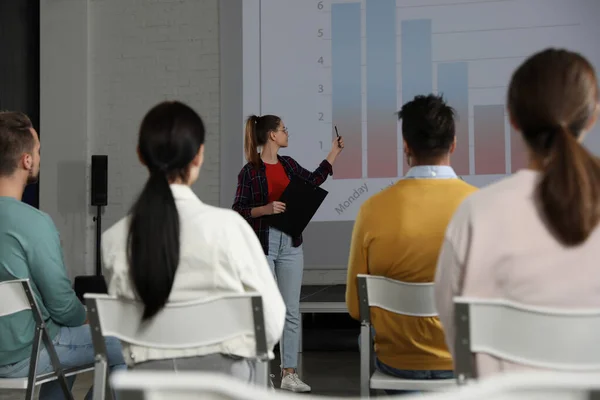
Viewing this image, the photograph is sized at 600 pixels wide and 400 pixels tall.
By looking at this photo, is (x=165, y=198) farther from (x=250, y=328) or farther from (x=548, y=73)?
(x=548, y=73)

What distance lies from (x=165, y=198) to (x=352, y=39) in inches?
163

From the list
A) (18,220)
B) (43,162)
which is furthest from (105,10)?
(18,220)

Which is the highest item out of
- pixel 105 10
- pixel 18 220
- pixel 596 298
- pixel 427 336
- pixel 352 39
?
pixel 105 10

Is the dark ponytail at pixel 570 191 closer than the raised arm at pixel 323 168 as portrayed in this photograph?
Yes

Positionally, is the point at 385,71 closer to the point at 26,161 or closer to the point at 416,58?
the point at 416,58

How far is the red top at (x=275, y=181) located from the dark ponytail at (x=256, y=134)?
9 centimetres

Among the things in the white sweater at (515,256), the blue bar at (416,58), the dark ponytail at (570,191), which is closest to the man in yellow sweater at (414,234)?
the white sweater at (515,256)

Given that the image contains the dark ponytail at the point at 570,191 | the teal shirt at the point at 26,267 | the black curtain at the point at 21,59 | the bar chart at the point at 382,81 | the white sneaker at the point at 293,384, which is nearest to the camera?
the dark ponytail at the point at 570,191

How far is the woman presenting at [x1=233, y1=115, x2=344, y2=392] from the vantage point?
3.76 metres

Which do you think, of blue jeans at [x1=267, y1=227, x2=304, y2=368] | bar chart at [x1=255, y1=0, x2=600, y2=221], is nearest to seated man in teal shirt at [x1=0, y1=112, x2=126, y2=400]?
blue jeans at [x1=267, y1=227, x2=304, y2=368]

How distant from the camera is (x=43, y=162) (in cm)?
622

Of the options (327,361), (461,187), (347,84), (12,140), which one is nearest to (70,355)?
(12,140)

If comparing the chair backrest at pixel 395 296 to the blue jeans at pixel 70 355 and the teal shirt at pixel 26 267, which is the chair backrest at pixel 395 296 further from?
the teal shirt at pixel 26 267

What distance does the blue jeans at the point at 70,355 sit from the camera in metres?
2.28
